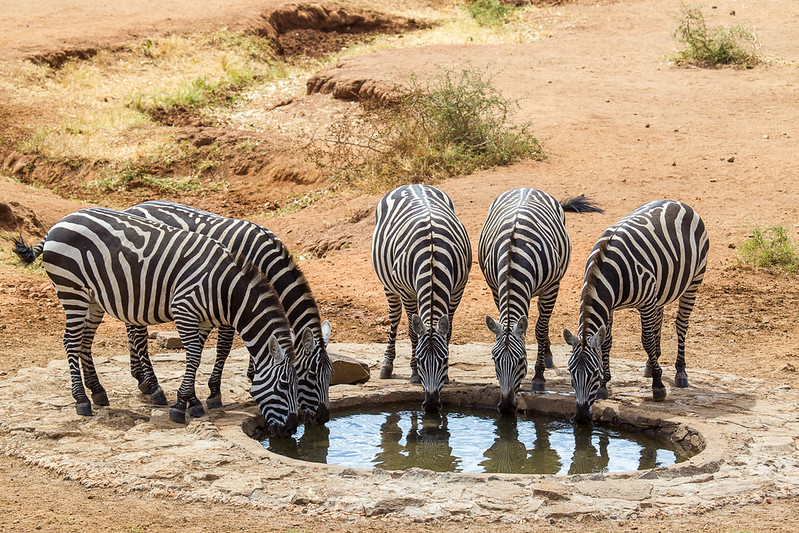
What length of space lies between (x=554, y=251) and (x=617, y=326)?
3.32m

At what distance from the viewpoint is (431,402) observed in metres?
7.92

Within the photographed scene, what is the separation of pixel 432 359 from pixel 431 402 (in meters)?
0.39

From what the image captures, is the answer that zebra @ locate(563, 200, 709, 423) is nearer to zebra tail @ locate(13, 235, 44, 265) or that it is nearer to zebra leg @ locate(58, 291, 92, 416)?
zebra leg @ locate(58, 291, 92, 416)

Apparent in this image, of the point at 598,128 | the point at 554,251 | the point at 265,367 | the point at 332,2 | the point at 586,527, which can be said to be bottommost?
the point at 586,527

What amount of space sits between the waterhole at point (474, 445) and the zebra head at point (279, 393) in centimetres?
21

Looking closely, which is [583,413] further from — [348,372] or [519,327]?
[348,372]

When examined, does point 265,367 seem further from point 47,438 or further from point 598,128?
point 598,128

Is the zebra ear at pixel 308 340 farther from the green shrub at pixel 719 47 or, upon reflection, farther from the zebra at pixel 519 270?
the green shrub at pixel 719 47

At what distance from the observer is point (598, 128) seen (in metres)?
19.5

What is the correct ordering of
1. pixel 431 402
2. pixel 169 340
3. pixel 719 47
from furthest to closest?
pixel 719 47, pixel 169 340, pixel 431 402

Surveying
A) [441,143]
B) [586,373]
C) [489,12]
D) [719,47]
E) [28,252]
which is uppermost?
[489,12]

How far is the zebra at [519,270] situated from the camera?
303 inches

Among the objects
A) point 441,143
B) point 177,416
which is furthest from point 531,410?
point 441,143

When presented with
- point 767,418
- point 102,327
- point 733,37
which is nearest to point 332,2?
point 733,37
